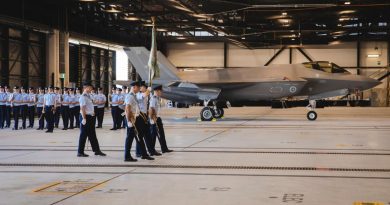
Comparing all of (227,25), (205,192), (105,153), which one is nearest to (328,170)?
(205,192)

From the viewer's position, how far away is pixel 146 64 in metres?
26.8

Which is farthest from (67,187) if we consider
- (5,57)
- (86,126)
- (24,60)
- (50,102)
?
(24,60)

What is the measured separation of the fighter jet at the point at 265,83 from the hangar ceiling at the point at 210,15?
3257mm

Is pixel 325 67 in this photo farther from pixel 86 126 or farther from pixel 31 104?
pixel 86 126

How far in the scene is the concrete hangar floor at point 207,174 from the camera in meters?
6.96

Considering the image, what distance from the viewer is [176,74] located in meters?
26.3

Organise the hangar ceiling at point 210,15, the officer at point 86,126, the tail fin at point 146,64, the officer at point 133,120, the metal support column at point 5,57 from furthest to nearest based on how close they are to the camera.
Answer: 1. the metal support column at point 5,57
2. the hangar ceiling at point 210,15
3. the tail fin at point 146,64
4. the officer at point 86,126
5. the officer at point 133,120

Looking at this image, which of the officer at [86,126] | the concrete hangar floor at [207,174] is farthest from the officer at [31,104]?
the officer at [86,126]

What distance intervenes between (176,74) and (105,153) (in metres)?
14.3

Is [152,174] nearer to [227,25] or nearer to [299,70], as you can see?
[299,70]

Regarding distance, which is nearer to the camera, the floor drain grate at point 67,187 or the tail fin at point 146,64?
the floor drain grate at point 67,187

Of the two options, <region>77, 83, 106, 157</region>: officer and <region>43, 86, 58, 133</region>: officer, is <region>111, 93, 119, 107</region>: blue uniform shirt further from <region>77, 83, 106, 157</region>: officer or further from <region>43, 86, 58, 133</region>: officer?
<region>77, 83, 106, 157</region>: officer

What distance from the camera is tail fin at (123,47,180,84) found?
2592 cm

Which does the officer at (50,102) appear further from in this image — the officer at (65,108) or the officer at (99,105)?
the officer at (99,105)
